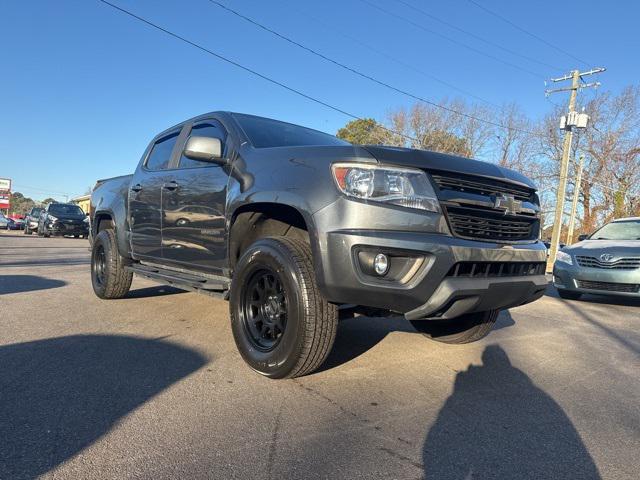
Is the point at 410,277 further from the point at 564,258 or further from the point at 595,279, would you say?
the point at 564,258

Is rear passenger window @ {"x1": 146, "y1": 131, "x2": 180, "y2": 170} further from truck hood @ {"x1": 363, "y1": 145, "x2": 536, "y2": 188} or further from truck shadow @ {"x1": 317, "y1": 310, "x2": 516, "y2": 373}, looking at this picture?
truck hood @ {"x1": 363, "y1": 145, "x2": 536, "y2": 188}

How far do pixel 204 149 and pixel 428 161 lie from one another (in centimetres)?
172

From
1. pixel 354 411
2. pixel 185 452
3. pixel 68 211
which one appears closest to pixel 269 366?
pixel 354 411

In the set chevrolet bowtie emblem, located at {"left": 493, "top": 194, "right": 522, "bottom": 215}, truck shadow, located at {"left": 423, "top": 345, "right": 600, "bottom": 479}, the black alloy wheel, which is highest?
chevrolet bowtie emblem, located at {"left": 493, "top": 194, "right": 522, "bottom": 215}

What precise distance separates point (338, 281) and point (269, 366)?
777 mm

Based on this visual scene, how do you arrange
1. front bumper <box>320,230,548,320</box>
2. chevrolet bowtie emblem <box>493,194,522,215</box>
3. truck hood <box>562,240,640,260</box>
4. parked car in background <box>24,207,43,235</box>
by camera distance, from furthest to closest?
parked car in background <box>24,207,43,235</box> < truck hood <box>562,240,640,260</box> < chevrolet bowtie emblem <box>493,194,522,215</box> < front bumper <box>320,230,548,320</box>

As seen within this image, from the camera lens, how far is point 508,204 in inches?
123

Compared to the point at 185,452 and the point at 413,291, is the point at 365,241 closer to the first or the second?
the point at 413,291

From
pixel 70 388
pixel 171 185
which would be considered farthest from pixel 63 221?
pixel 70 388

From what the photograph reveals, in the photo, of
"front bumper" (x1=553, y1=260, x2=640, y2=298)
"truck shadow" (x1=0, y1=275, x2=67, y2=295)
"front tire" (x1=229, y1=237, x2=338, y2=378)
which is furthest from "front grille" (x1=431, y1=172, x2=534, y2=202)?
"truck shadow" (x1=0, y1=275, x2=67, y2=295)

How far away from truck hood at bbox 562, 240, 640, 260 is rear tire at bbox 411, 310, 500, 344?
4481mm

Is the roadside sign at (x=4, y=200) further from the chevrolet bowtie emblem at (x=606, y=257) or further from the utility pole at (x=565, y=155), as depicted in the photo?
the chevrolet bowtie emblem at (x=606, y=257)

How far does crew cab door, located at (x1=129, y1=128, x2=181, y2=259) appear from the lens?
4.59 metres

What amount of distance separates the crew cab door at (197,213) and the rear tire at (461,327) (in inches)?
77.8
